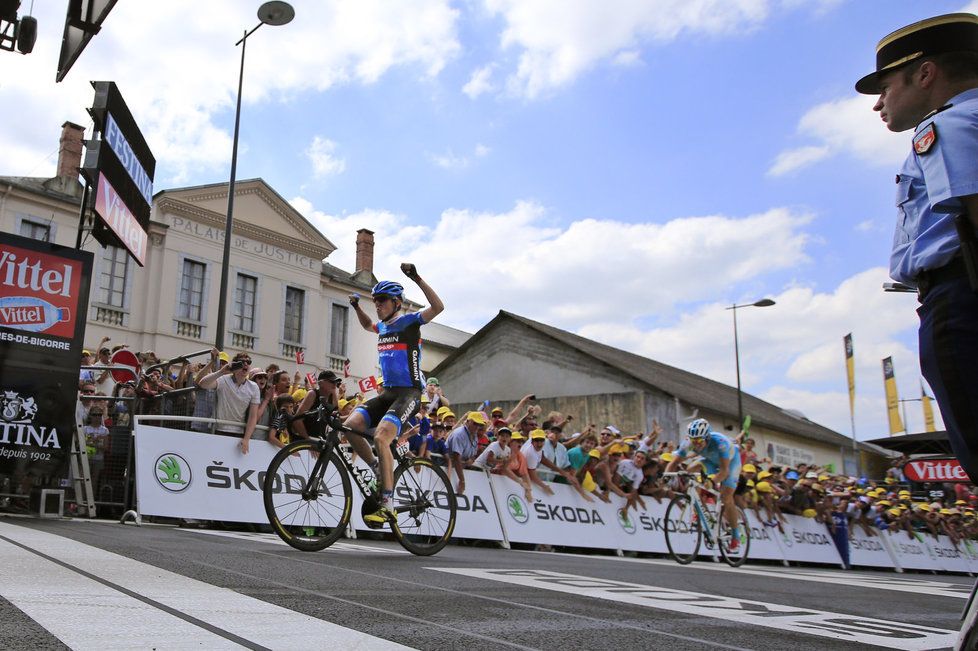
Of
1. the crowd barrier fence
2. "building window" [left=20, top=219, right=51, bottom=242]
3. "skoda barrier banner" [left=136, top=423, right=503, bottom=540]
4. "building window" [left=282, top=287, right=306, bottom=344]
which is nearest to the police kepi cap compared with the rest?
the crowd barrier fence

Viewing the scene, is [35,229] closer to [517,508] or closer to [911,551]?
[517,508]

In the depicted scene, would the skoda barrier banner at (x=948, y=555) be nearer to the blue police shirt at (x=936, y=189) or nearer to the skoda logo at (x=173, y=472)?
the skoda logo at (x=173, y=472)

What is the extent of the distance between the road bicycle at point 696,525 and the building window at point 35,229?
79.4 feet

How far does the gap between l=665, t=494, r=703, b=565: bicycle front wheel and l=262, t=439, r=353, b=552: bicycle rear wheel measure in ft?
21.6

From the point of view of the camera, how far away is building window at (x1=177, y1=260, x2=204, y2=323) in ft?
104

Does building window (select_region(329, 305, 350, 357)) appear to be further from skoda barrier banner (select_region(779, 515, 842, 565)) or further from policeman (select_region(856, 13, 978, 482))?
policeman (select_region(856, 13, 978, 482))

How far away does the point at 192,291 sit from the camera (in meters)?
32.2

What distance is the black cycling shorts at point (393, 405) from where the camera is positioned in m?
7.01

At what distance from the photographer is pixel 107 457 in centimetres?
1097

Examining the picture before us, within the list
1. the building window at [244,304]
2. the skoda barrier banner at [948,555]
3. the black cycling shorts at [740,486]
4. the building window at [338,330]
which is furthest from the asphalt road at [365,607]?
the building window at [338,330]

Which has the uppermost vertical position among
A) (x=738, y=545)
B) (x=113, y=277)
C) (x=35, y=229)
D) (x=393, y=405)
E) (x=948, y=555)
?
(x=35, y=229)

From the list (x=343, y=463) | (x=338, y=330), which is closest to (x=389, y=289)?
(x=343, y=463)

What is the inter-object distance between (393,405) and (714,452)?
7259 mm

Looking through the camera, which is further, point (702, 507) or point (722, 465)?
point (722, 465)
